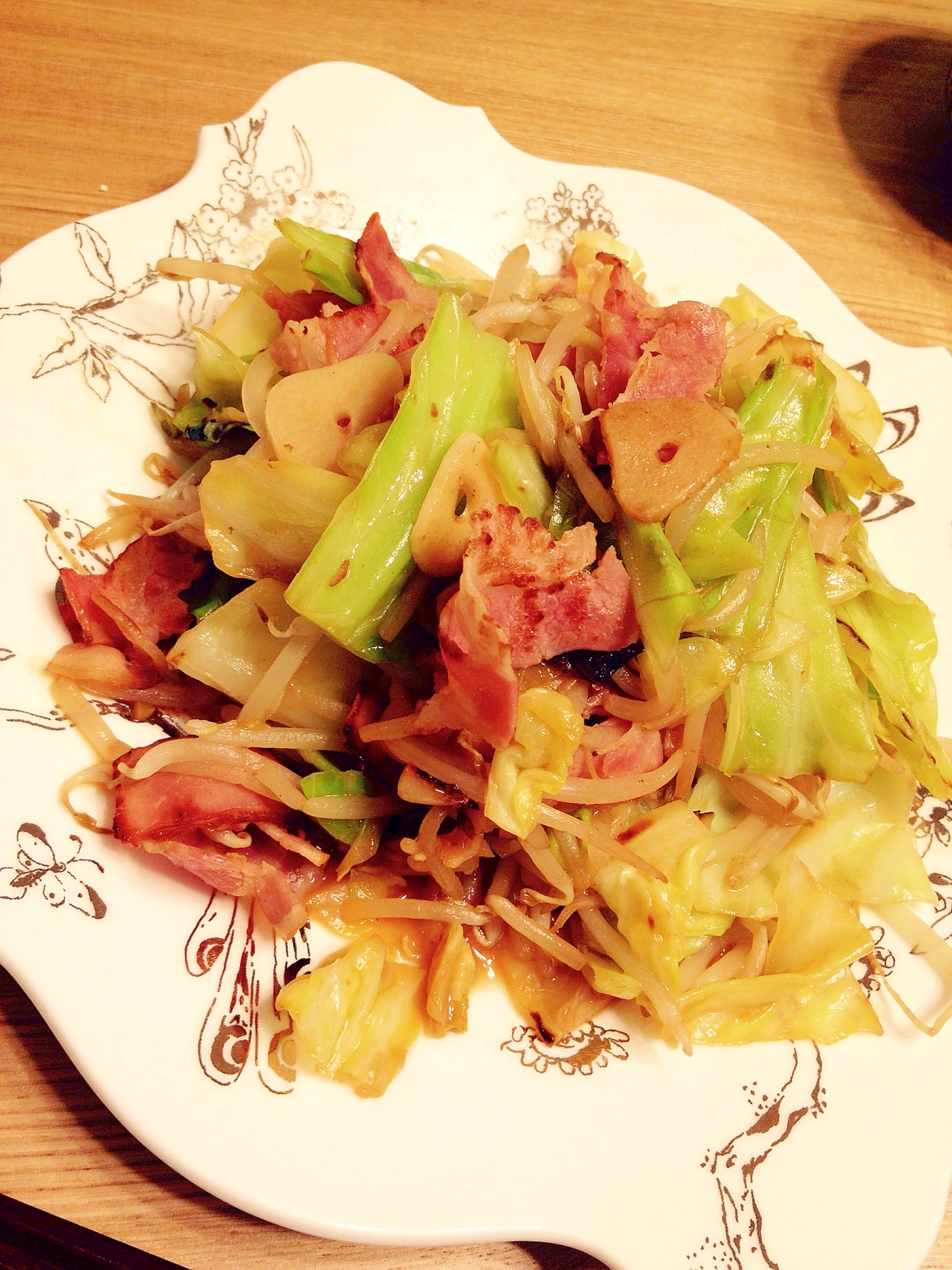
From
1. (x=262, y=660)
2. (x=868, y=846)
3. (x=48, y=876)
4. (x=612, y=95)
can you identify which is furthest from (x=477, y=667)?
(x=612, y=95)

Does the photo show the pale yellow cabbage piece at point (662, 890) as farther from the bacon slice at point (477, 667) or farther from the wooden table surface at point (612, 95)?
the wooden table surface at point (612, 95)

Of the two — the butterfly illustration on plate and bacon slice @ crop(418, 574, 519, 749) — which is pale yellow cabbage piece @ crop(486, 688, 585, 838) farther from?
the butterfly illustration on plate

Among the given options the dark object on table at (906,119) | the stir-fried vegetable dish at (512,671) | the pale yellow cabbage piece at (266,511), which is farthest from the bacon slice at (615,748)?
the dark object on table at (906,119)

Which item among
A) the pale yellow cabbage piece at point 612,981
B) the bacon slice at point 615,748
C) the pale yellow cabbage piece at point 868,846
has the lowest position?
the pale yellow cabbage piece at point 612,981

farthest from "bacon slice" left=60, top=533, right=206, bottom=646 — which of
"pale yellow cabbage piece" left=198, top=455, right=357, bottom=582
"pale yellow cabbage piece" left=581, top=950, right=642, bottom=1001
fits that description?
"pale yellow cabbage piece" left=581, top=950, right=642, bottom=1001

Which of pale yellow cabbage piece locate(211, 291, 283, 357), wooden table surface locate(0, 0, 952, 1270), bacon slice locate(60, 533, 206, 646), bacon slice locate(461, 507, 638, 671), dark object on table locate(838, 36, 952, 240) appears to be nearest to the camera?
bacon slice locate(461, 507, 638, 671)

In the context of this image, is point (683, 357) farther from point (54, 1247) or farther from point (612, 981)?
point (54, 1247)

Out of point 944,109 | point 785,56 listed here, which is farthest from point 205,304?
point 944,109

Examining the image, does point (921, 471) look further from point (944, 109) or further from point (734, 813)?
point (944, 109)
